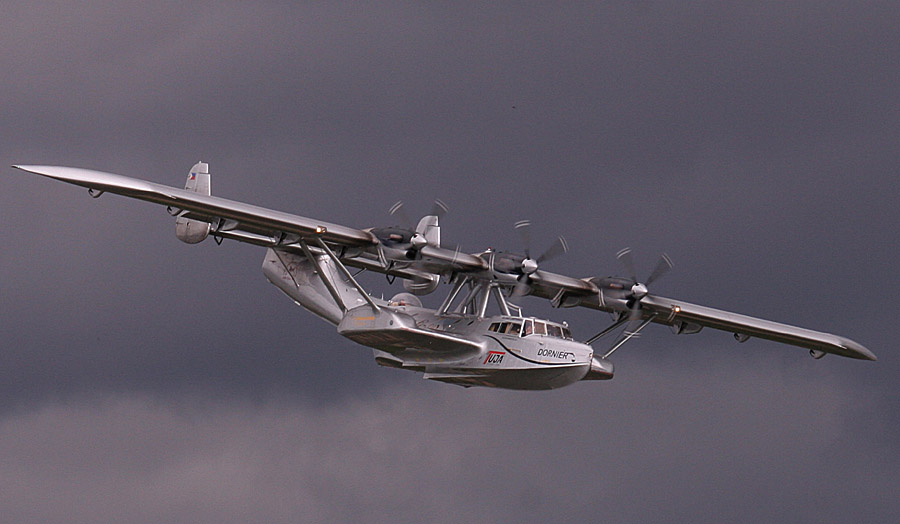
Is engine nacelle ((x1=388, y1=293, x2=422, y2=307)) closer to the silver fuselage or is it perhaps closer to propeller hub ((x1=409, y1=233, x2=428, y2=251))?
the silver fuselage

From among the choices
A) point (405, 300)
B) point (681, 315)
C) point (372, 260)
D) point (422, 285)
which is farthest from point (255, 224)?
point (681, 315)

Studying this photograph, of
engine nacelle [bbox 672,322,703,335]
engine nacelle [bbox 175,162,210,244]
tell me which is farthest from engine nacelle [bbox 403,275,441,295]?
engine nacelle [bbox 672,322,703,335]

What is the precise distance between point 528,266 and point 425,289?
4474mm

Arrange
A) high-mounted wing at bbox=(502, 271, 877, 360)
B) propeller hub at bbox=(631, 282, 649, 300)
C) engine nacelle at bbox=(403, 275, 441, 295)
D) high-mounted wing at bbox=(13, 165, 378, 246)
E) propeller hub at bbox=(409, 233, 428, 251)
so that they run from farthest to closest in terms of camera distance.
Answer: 1. high-mounted wing at bbox=(502, 271, 877, 360)
2. engine nacelle at bbox=(403, 275, 441, 295)
3. propeller hub at bbox=(631, 282, 649, 300)
4. propeller hub at bbox=(409, 233, 428, 251)
5. high-mounted wing at bbox=(13, 165, 378, 246)

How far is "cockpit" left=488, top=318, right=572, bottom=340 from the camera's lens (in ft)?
168

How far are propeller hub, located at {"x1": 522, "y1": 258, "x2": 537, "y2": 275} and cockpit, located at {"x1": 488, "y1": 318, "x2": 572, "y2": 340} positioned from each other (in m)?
2.70

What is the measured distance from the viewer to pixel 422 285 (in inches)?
2231

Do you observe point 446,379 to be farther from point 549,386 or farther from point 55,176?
point 55,176

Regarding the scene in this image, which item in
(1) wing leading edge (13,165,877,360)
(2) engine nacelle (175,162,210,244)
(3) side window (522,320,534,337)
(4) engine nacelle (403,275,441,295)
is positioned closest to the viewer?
(1) wing leading edge (13,165,877,360)

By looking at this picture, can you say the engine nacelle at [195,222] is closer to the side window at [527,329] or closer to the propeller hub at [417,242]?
the propeller hub at [417,242]

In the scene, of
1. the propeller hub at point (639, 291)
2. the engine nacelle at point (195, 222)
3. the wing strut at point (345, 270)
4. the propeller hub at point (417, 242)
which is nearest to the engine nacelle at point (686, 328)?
the propeller hub at point (639, 291)

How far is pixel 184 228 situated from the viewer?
53812mm

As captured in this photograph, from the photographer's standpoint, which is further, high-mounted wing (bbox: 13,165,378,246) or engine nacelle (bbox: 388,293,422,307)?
engine nacelle (bbox: 388,293,422,307)

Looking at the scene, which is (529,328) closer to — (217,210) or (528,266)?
(528,266)
